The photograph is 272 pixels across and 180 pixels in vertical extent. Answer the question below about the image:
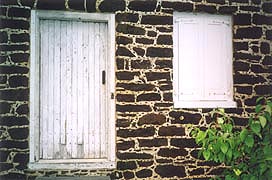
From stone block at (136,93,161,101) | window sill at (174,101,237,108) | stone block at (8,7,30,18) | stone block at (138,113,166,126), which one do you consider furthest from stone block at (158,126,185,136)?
stone block at (8,7,30,18)

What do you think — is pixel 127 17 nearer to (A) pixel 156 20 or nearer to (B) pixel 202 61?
(A) pixel 156 20

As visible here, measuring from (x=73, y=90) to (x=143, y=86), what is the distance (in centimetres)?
113

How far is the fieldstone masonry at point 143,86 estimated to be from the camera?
5000 mm

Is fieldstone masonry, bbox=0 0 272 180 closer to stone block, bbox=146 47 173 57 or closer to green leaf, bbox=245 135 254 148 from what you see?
stone block, bbox=146 47 173 57

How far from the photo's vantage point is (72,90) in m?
5.30

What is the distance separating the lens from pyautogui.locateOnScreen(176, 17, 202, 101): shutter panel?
561cm

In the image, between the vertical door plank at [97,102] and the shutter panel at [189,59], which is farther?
the shutter panel at [189,59]

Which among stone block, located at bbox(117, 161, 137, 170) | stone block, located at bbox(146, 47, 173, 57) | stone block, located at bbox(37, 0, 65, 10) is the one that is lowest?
stone block, located at bbox(117, 161, 137, 170)

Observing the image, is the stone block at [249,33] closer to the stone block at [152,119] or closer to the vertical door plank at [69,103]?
the stone block at [152,119]

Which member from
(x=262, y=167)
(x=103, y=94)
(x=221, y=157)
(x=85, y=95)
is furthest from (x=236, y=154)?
(x=85, y=95)

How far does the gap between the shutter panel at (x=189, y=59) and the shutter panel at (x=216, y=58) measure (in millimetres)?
144

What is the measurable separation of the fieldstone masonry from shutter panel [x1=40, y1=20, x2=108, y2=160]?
11.0 inches

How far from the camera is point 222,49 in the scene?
18.9ft

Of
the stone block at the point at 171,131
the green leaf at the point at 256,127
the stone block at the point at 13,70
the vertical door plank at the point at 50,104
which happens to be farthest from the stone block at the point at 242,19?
the stone block at the point at 13,70
